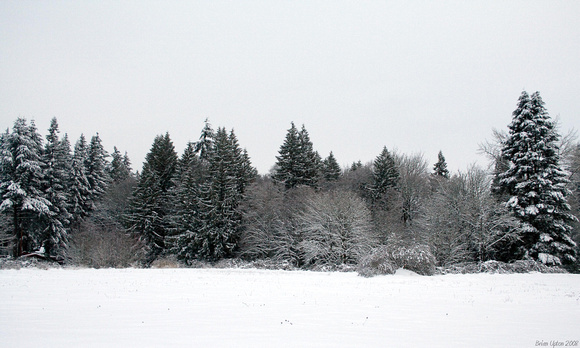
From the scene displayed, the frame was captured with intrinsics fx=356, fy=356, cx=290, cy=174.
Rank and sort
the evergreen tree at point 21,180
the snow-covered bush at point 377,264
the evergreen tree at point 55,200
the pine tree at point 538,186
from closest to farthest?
the snow-covered bush at point 377,264 < the pine tree at point 538,186 < the evergreen tree at point 21,180 < the evergreen tree at point 55,200

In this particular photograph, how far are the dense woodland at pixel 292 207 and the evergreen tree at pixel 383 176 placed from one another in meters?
0.19

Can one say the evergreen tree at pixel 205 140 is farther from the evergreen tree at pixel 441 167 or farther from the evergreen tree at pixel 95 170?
the evergreen tree at pixel 441 167

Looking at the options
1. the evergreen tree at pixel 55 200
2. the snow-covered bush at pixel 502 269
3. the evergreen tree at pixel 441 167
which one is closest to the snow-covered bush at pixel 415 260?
the snow-covered bush at pixel 502 269

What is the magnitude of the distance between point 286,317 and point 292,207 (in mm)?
29500

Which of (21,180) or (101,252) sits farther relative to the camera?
(21,180)

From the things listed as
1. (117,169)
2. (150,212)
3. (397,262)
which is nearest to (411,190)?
(397,262)

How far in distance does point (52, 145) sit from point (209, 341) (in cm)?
4312

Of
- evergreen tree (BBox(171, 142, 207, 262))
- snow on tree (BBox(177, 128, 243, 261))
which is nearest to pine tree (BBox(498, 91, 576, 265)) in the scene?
snow on tree (BBox(177, 128, 243, 261))

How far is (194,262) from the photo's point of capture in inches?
1499

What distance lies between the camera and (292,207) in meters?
37.4

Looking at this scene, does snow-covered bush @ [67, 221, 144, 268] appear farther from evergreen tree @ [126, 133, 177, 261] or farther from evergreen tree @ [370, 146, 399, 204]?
evergreen tree @ [370, 146, 399, 204]

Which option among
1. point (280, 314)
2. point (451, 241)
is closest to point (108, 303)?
point (280, 314)

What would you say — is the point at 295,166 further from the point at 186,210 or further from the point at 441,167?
the point at 441,167

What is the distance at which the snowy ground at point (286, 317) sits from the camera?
6.01 meters
